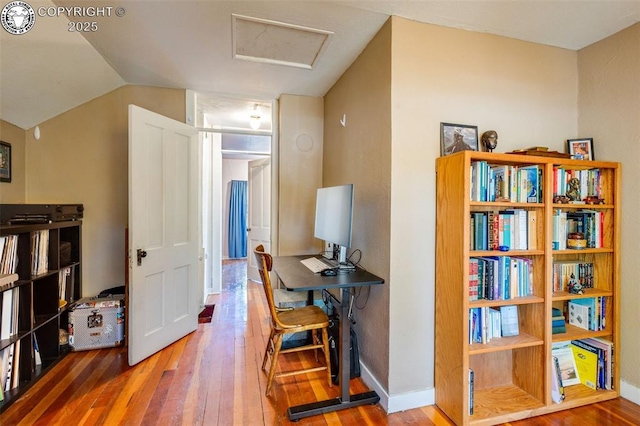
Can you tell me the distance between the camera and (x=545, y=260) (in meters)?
1.81

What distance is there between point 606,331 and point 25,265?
4019 millimetres

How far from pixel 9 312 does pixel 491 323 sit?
3.14 meters

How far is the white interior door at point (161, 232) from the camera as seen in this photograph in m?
2.32

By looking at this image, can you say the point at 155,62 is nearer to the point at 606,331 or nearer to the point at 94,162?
the point at 94,162

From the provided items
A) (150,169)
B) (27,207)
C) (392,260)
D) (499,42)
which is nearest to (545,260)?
(392,260)

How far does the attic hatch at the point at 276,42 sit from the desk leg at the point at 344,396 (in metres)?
1.80

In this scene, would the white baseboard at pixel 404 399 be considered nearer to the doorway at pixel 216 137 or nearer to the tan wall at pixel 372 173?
the tan wall at pixel 372 173

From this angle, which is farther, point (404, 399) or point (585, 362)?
point (585, 362)

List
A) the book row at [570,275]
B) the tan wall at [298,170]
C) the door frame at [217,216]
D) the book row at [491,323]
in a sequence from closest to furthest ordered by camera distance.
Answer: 1. the book row at [491,323]
2. the book row at [570,275]
3. the door frame at [217,216]
4. the tan wall at [298,170]

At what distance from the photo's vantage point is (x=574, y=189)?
6.47 feet

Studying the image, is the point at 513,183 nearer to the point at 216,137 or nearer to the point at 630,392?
the point at 630,392

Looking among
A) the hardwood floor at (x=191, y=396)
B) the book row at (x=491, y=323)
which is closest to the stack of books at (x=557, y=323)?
the book row at (x=491, y=323)

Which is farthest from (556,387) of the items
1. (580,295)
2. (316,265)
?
(316,265)

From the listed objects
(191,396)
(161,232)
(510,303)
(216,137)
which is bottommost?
(191,396)
